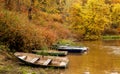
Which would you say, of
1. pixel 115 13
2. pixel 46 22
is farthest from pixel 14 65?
pixel 115 13

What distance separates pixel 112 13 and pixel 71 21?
35.7 ft

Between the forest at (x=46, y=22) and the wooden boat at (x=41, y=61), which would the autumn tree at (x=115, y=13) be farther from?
the wooden boat at (x=41, y=61)

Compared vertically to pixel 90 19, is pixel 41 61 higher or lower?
higher

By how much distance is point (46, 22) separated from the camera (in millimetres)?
29219

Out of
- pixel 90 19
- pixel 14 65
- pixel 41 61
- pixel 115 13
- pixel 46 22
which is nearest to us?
pixel 14 65

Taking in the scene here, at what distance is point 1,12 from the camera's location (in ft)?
65.1

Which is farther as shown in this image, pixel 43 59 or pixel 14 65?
pixel 43 59

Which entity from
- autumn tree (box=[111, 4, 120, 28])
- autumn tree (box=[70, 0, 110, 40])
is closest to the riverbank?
autumn tree (box=[70, 0, 110, 40])

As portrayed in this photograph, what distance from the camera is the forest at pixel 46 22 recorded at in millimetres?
19609

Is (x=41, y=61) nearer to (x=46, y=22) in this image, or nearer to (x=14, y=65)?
(x=14, y=65)

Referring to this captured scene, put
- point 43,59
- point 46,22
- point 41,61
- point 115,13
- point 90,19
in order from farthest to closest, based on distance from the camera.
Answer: point 115,13 → point 90,19 → point 46,22 → point 43,59 → point 41,61

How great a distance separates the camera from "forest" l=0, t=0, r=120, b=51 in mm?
19609

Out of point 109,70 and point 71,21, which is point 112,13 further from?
point 109,70

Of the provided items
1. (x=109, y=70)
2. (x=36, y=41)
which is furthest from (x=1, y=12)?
(x=109, y=70)
